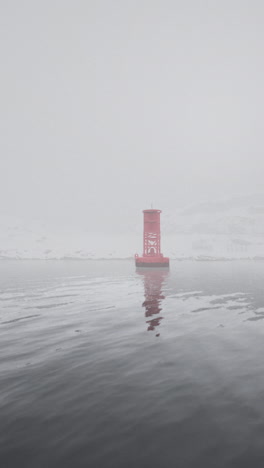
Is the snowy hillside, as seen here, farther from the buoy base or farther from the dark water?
the dark water

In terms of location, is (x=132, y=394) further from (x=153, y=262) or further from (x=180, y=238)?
(x=180, y=238)

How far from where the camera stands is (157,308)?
12.6 metres

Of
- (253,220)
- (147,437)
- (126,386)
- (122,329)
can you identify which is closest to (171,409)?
(147,437)

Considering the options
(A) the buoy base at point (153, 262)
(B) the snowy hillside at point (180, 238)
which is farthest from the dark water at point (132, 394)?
(B) the snowy hillside at point (180, 238)

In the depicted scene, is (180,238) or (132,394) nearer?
(132,394)

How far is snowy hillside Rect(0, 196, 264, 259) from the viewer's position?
100 m

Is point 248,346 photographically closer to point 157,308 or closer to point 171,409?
point 171,409

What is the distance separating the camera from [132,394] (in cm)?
468

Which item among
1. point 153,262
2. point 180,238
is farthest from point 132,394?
point 180,238

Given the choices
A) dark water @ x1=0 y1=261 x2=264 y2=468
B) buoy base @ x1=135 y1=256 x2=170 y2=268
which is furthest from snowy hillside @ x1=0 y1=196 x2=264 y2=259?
dark water @ x1=0 y1=261 x2=264 y2=468

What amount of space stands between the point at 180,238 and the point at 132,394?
13109 cm

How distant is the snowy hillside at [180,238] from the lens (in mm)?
100188

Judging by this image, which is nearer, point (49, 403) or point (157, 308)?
point (49, 403)

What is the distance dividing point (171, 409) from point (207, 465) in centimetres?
126
